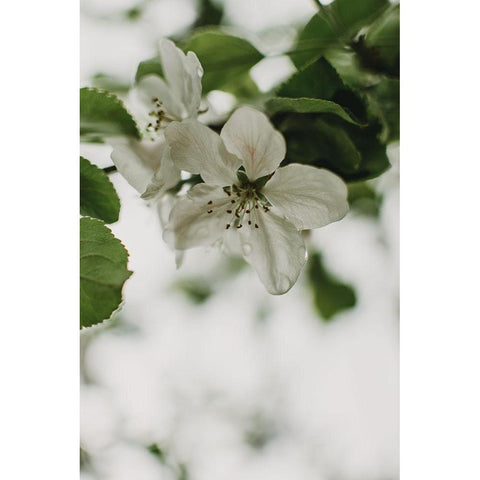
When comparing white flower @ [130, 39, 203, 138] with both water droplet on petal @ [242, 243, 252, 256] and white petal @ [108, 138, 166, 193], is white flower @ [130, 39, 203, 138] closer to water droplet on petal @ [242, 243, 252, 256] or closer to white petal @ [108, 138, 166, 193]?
white petal @ [108, 138, 166, 193]

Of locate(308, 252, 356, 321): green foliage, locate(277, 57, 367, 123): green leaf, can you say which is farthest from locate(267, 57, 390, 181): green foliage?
locate(308, 252, 356, 321): green foliage

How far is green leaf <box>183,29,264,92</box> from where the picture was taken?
75 cm

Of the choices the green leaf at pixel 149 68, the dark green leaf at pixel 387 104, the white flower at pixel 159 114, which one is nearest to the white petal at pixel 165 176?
the white flower at pixel 159 114

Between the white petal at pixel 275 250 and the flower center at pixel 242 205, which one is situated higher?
the flower center at pixel 242 205

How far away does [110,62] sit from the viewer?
32.5 inches

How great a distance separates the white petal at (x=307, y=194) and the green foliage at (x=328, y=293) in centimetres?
8

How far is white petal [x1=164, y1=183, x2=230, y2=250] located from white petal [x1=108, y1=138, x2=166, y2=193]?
0.06 meters

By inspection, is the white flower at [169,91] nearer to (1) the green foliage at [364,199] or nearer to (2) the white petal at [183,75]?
(2) the white petal at [183,75]

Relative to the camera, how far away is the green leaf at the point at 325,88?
696mm

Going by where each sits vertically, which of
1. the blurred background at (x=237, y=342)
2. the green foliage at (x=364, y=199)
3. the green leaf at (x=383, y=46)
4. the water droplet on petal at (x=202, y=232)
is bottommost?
the blurred background at (x=237, y=342)

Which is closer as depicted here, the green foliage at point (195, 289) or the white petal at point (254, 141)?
the white petal at point (254, 141)

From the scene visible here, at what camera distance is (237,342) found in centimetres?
78

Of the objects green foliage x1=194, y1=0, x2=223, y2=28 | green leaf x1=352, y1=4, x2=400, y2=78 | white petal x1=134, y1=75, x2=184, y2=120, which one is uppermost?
green foliage x1=194, y1=0, x2=223, y2=28

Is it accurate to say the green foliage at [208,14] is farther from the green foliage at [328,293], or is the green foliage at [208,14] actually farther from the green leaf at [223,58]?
the green foliage at [328,293]
